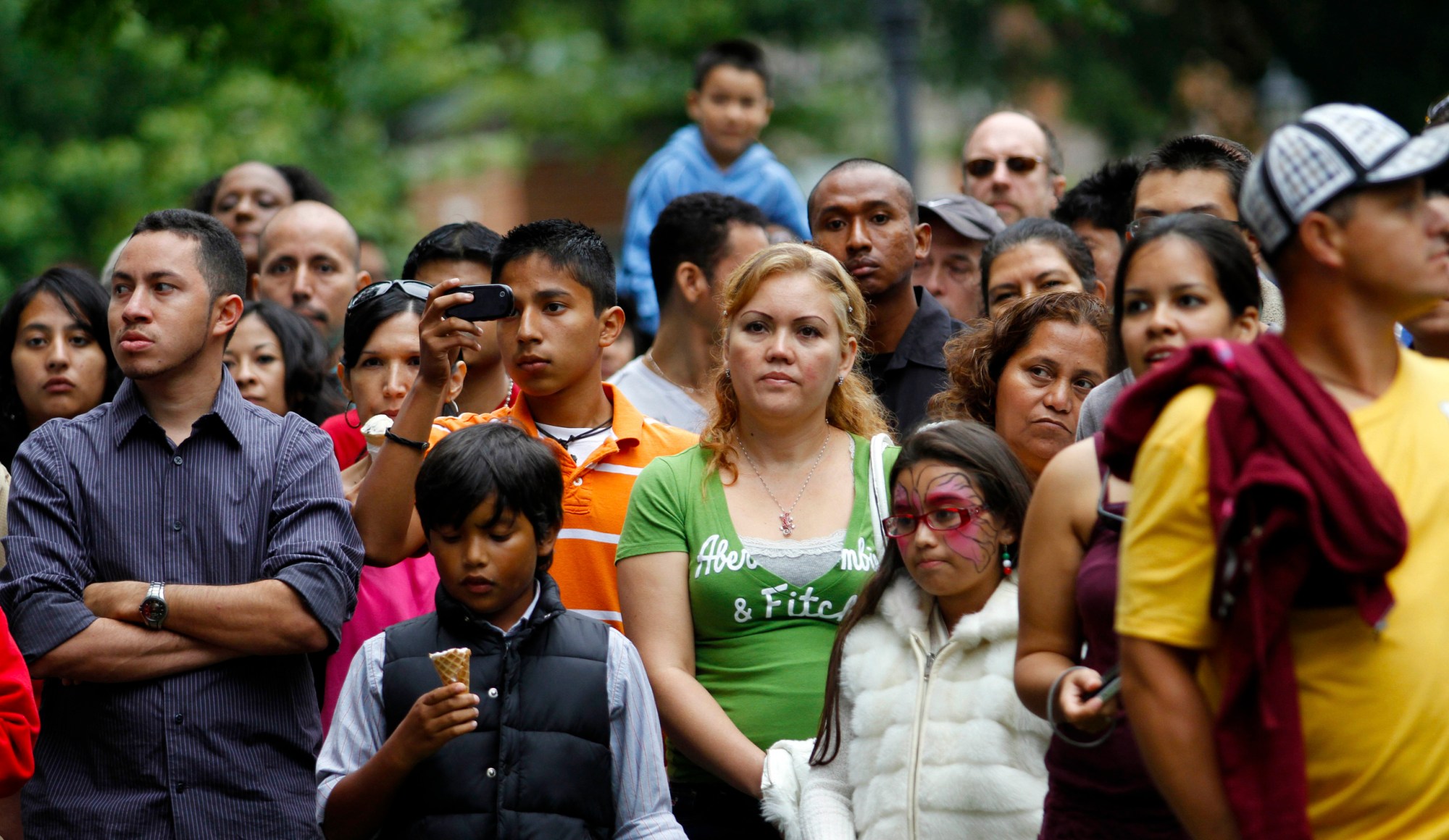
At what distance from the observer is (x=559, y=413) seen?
5.24 m

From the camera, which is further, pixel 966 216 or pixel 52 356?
pixel 966 216

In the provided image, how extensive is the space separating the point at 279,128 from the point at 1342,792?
15633 millimetres

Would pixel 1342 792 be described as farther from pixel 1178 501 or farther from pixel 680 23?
pixel 680 23

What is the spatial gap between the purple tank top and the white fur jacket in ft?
1.25

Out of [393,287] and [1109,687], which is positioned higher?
[393,287]

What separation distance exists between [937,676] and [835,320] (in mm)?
1275

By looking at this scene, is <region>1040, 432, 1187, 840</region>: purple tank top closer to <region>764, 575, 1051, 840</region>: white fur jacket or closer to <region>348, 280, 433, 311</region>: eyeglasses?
<region>764, 575, 1051, 840</region>: white fur jacket

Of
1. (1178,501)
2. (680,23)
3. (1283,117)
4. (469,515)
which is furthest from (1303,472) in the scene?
(1283,117)

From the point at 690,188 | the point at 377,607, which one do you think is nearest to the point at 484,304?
the point at 377,607

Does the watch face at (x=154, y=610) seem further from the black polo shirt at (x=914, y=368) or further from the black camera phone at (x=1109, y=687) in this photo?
the black polo shirt at (x=914, y=368)

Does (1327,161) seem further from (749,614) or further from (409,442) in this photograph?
(409,442)

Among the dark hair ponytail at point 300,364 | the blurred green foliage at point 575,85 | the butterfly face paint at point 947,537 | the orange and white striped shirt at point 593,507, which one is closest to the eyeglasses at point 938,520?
the butterfly face paint at point 947,537

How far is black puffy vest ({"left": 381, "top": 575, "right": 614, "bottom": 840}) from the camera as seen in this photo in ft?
12.6

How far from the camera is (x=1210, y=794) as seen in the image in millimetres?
2727
